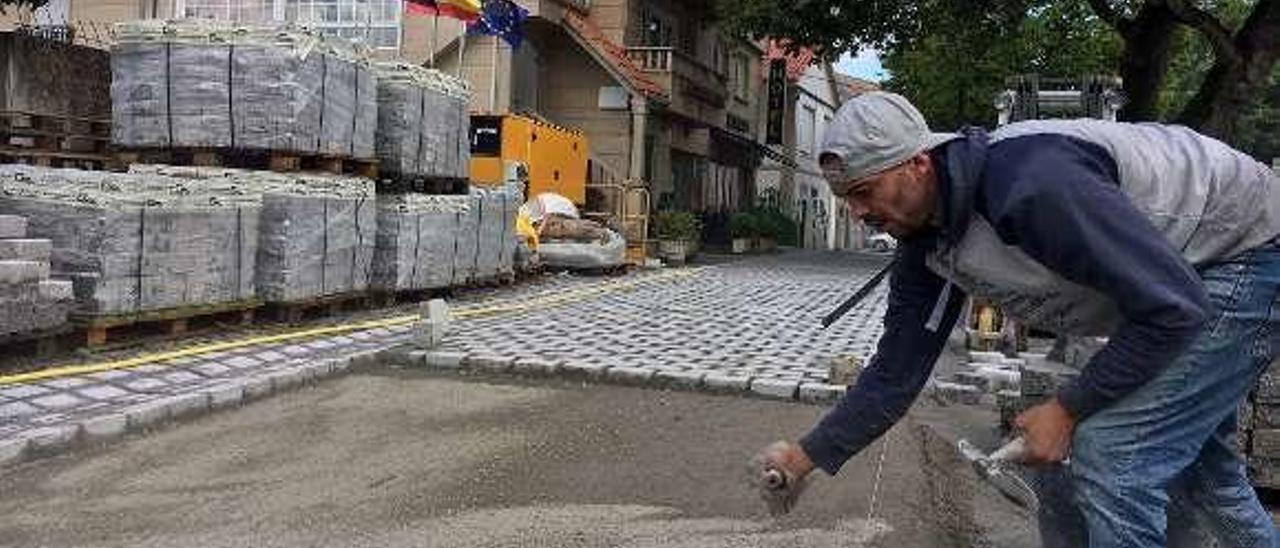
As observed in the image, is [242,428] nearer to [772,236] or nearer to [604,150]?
[604,150]

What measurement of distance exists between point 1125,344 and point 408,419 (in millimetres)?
5370

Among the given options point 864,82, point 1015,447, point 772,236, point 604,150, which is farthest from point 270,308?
point 864,82

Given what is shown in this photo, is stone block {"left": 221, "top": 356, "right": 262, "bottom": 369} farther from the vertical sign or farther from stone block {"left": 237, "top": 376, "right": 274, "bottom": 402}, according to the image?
the vertical sign

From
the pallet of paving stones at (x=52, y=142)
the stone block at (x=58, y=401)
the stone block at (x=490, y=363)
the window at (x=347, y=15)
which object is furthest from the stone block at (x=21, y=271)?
the window at (x=347, y=15)

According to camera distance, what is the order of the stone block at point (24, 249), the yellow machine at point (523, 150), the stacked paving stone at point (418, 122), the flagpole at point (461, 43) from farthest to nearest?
the flagpole at point (461, 43), the yellow machine at point (523, 150), the stacked paving stone at point (418, 122), the stone block at point (24, 249)

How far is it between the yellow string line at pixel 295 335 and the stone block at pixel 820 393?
11.0 ft

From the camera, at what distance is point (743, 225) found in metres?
33.4

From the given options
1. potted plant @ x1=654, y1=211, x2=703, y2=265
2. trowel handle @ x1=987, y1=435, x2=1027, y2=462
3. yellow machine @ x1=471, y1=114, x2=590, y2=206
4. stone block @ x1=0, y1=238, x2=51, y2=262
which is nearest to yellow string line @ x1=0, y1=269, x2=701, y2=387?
stone block @ x1=0, y1=238, x2=51, y2=262

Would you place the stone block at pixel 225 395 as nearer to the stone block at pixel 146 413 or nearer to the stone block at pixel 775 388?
the stone block at pixel 146 413

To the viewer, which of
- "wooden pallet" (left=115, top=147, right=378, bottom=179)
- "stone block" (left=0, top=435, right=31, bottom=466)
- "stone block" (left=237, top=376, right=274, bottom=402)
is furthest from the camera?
"wooden pallet" (left=115, top=147, right=378, bottom=179)

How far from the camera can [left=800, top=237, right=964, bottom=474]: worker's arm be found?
3.38 m

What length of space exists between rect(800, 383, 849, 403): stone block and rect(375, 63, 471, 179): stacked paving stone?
5.99m

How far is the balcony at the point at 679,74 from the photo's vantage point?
92.9ft

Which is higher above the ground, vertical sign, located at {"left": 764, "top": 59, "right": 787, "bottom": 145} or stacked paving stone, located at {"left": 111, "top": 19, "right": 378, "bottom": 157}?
vertical sign, located at {"left": 764, "top": 59, "right": 787, "bottom": 145}
